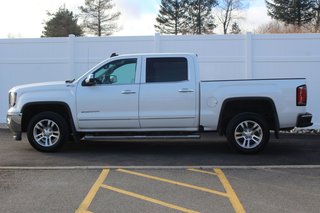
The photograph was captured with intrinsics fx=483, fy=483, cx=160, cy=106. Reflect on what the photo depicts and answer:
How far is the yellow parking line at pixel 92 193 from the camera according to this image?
19.8 feet

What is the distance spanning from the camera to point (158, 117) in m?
9.78

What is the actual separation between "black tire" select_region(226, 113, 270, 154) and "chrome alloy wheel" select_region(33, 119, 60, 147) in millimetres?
3549

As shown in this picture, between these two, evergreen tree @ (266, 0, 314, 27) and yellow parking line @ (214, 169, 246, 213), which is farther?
evergreen tree @ (266, 0, 314, 27)

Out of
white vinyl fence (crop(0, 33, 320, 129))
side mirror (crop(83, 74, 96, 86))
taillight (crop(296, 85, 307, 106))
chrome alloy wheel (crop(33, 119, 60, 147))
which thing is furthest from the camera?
white vinyl fence (crop(0, 33, 320, 129))

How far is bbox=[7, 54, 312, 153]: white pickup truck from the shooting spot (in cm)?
959

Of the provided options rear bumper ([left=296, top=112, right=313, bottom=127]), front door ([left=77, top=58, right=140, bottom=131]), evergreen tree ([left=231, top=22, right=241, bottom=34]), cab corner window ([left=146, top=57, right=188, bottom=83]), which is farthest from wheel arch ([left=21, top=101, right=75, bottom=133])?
evergreen tree ([left=231, top=22, right=241, bottom=34])

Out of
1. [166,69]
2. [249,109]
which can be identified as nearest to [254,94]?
[249,109]

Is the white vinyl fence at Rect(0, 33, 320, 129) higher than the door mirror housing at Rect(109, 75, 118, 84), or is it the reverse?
the white vinyl fence at Rect(0, 33, 320, 129)

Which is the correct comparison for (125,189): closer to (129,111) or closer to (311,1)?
(129,111)

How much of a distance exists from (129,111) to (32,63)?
5996 mm

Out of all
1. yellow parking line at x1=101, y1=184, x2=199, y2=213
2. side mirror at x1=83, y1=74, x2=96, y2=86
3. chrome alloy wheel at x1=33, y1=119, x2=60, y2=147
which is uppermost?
side mirror at x1=83, y1=74, x2=96, y2=86

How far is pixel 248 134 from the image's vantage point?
9.73 metres

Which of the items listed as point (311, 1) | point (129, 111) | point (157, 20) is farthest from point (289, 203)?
point (157, 20)

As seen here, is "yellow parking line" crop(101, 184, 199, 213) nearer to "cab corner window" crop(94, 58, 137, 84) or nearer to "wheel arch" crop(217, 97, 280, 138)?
"cab corner window" crop(94, 58, 137, 84)
